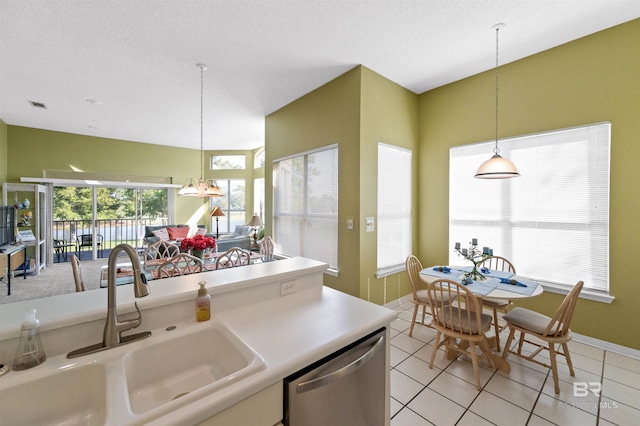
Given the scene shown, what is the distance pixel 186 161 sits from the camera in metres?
7.94

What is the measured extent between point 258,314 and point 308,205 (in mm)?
2839

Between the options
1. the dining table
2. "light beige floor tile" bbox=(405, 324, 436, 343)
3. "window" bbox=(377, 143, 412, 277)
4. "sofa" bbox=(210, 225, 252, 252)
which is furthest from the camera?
"sofa" bbox=(210, 225, 252, 252)

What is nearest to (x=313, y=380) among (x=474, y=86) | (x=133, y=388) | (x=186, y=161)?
(x=133, y=388)

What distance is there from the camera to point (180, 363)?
3.80 feet

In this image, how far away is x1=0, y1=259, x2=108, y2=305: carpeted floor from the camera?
4.37 metres

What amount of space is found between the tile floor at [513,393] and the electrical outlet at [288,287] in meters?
1.15

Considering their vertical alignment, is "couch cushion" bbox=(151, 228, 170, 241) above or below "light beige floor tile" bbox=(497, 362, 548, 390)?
above

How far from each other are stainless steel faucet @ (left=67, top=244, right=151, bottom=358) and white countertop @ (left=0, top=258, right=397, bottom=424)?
0.20 feet

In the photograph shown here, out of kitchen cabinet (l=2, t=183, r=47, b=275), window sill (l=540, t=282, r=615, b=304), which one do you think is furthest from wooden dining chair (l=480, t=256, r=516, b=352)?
kitchen cabinet (l=2, t=183, r=47, b=275)

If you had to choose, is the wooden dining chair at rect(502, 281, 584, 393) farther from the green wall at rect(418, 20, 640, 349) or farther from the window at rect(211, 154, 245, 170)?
the window at rect(211, 154, 245, 170)

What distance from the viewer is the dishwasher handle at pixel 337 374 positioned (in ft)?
3.18

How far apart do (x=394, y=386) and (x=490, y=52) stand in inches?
145

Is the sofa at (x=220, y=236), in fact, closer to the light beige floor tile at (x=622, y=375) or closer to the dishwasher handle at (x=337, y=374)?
the dishwasher handle at (x=337, y=374)

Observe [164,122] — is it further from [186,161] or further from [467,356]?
[467,356]
